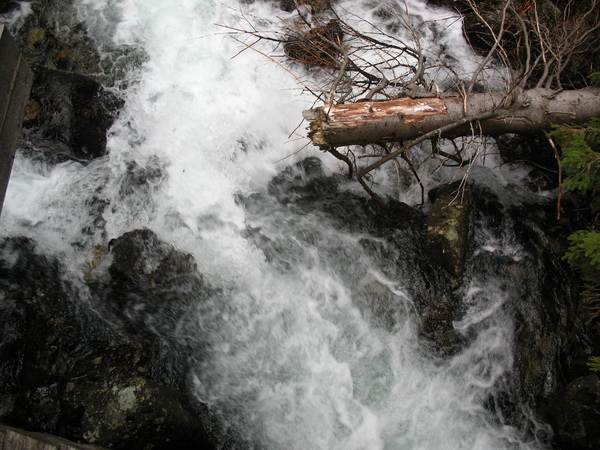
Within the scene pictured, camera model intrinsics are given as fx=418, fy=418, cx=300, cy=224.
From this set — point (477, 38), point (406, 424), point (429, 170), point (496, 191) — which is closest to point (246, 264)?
point (406, 424)

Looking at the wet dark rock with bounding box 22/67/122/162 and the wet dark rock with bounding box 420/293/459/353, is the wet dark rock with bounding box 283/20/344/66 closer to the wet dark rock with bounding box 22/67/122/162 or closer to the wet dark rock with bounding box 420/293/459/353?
the wet dark rock with bounding box 22/67/122/162

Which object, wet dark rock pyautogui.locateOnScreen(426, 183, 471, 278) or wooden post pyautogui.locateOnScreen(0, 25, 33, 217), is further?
wet dark rock pyautogui.locateOnScreen(426, 183, 471, 278)

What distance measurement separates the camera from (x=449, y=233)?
15.8 ft

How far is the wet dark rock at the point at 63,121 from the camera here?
17.2ft

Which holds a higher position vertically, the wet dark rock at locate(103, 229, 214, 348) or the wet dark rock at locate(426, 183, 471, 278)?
the wet dark rock at locate(426, 183, 471, 278)

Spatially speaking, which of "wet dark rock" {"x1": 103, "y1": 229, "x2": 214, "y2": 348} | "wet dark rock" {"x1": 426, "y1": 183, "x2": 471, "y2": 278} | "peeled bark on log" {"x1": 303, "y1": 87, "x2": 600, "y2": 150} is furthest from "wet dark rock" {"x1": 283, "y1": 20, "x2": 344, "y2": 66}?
"wet dark rock" {"x1": 103, "y1": 229, "x2": 214, "y2": 348}

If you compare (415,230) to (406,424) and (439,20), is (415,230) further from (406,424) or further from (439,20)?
(439,20)

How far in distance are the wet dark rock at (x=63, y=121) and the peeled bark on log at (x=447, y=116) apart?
3.18 m

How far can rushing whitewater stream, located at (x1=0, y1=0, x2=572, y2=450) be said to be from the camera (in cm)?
437

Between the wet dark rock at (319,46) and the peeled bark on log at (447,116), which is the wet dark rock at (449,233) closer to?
the peeled bark on log at (447,116)

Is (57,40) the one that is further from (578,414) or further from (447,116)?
(578,414)

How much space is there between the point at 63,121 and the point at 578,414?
663 centimetres

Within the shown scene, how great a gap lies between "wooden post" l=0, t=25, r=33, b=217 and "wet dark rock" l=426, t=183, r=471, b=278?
13.7 ft

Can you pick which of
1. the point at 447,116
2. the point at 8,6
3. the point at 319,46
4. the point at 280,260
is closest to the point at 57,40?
the point at 8,6
